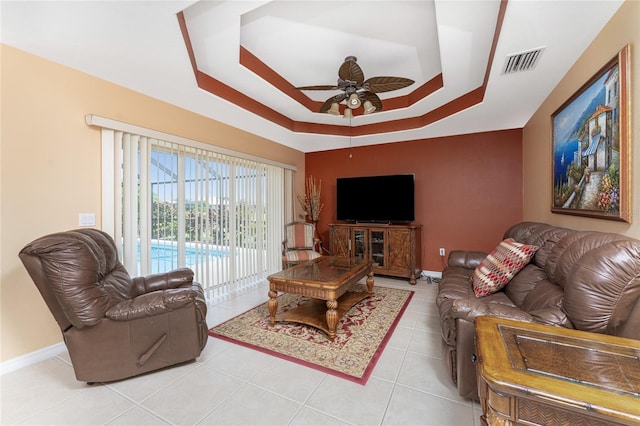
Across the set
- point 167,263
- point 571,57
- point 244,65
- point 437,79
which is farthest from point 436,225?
point 167,263

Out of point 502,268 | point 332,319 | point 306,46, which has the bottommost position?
point 332,319

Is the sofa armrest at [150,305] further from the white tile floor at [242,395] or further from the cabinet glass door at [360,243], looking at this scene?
the cabinet glass door at [360,243]

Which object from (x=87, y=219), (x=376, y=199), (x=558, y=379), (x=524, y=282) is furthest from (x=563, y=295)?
(x=87, y=219)

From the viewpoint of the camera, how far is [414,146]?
445 centimetres

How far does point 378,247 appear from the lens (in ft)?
14.0

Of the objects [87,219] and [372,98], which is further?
[372,98]

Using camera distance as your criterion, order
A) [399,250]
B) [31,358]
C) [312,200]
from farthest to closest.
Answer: [312,200], [399,250], [31,358]

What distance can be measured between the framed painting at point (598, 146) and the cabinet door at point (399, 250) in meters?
1.89

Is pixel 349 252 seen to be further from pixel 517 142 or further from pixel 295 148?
pixel 517 142

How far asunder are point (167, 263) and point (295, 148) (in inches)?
122

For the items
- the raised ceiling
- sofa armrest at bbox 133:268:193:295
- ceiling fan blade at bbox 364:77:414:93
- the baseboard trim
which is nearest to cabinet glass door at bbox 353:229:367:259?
the raised ceiling

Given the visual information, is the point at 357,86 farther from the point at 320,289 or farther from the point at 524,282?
the point at 524,282

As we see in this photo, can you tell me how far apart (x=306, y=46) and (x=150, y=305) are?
105 inches

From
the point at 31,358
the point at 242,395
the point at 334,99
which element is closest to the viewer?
the point at 242,395
